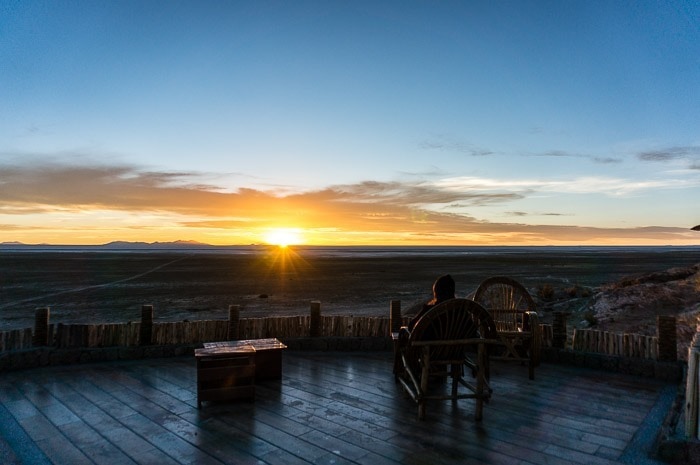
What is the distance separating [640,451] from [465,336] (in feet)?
7.41

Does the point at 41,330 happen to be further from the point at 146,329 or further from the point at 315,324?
the point at 315,324

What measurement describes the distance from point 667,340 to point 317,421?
20.5ft

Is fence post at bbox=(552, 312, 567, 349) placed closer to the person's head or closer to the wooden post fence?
the wooden post fence

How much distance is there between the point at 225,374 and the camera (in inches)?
249

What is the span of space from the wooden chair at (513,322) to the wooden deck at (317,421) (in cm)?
52

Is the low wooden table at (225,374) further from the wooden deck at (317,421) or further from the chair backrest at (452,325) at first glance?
the chair backrest at (452,325)

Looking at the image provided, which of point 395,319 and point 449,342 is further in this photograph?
point 395,319

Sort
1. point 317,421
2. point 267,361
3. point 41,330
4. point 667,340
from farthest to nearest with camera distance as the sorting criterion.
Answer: point 41,330
point 667,340
point 267,361
point 317,421

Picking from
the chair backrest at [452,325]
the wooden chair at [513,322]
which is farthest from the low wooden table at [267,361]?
the wooden chair at [513,322]

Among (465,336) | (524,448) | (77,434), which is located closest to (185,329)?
(77,434)

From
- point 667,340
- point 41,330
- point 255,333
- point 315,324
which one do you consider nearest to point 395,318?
point 315,324

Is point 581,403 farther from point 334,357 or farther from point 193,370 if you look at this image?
point 193,370

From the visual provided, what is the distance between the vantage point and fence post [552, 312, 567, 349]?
9.04 m

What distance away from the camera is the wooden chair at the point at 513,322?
8.00 meters
